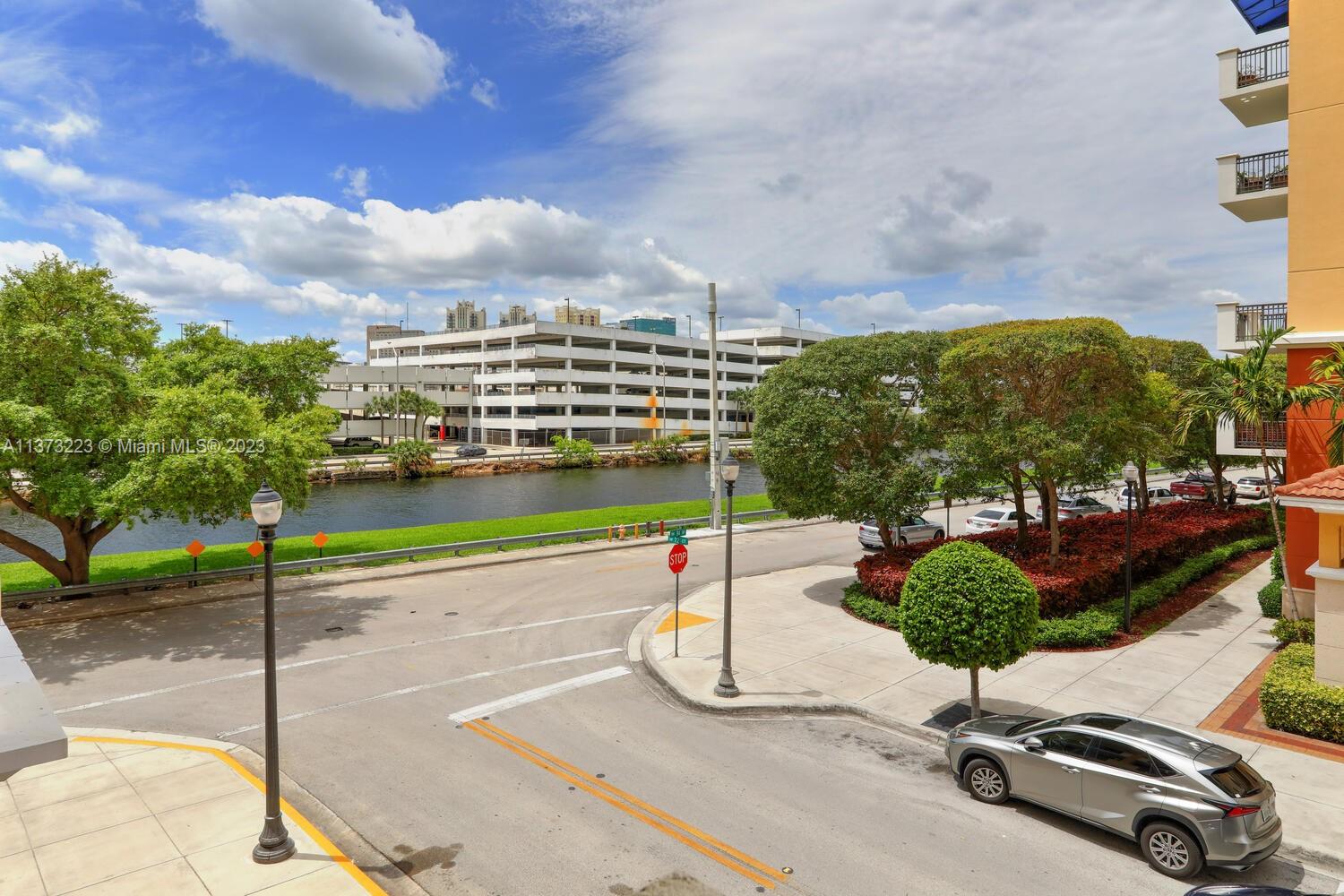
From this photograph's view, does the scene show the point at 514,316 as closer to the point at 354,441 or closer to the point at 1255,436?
the point at 354,441

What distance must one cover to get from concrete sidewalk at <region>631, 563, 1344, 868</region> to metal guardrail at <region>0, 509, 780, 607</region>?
1085 cm

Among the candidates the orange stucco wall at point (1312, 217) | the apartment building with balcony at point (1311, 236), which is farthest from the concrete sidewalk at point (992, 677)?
the orange stucco wall at point (1312, 217)

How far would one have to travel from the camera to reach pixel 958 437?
2002cm

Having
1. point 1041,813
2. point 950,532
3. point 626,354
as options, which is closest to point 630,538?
point 950,532

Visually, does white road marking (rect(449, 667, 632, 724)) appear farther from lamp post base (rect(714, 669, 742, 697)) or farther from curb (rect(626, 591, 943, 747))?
lamp post base (rect(714, 669, 742, 697))

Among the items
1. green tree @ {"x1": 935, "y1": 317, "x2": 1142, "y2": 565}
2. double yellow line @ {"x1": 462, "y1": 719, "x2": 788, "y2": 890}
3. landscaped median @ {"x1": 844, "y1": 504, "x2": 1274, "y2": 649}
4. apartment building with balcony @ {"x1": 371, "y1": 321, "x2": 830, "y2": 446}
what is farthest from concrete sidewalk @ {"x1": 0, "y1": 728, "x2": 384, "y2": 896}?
apartment building with balcony @ {"x1": 371, "y1": 321, "x2": 830, "y2": 446}

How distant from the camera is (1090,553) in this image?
2109 cm

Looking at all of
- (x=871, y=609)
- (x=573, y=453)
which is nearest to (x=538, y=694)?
(x=871, y=609)

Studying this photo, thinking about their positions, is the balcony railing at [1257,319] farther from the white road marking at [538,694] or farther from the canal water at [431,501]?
the canal water at [431,501]

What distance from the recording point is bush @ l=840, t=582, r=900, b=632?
61.8ft

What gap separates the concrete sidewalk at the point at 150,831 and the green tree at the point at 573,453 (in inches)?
2720

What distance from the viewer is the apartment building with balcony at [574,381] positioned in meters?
95.2

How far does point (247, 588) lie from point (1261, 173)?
31.2 metres

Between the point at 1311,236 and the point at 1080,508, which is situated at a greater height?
the point at 1311,236
